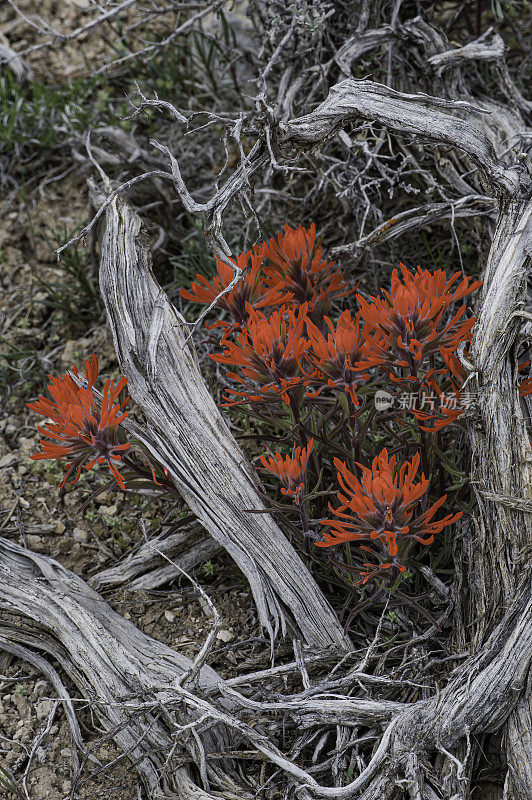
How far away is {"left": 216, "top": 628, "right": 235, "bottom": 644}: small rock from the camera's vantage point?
1.97 m

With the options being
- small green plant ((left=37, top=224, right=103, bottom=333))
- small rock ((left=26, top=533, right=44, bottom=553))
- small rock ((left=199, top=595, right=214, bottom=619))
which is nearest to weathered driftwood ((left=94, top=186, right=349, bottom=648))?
small rock ((left=199, top=595, right=214, bottom=619))

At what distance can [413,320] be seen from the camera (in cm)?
159

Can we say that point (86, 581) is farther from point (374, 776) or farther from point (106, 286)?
point (374, 776)

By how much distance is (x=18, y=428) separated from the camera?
8.45 feet

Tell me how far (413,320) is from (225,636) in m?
0.97

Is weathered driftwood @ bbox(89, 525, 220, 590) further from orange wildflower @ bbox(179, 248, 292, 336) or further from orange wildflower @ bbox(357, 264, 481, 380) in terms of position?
orange wildflower @ bbox(357, 264, 481, 380)

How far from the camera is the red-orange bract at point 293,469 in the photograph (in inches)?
65.6

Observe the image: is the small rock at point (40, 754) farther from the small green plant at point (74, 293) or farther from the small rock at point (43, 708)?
the small green plant at point (74, 293)

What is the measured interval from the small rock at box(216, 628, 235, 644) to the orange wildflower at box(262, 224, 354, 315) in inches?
34.3

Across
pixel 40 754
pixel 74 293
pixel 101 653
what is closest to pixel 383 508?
pixel 101 653

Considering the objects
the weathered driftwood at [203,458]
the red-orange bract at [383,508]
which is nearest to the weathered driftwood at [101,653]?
the weathered driftwood at [203,458]

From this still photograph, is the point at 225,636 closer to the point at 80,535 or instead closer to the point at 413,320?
the point at 80,535

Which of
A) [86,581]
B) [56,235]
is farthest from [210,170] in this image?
[86,581]

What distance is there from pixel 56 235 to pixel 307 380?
1.57 meters
